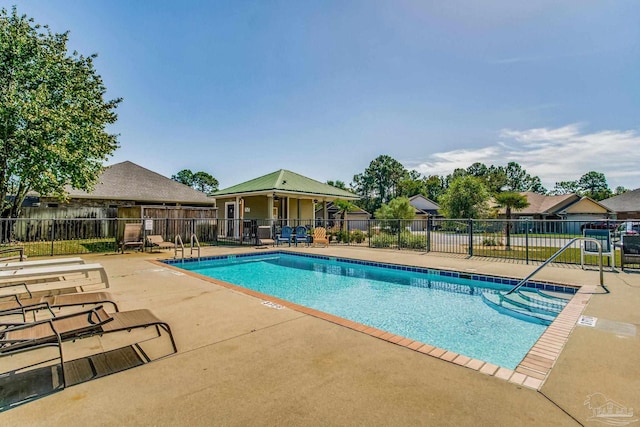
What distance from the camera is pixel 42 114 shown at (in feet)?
32.4

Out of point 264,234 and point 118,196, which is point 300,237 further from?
point 118,196

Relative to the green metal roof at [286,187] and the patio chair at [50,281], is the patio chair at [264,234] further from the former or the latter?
the patio chair at [50,281]

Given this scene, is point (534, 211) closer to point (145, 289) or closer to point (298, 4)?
point (298, 4)

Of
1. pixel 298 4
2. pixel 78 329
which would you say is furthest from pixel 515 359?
pixel 298 4

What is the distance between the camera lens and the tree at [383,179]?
57406mm

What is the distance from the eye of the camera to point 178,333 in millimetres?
3387

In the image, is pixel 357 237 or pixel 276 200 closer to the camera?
pixel 357 237

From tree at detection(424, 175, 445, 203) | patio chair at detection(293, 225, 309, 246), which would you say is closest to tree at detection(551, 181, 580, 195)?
tree at detection(424, 175, 445, 203)

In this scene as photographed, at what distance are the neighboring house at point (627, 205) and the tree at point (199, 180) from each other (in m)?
62.3

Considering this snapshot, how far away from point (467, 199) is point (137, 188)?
2536cm

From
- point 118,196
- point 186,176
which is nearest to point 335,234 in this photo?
point 118,196

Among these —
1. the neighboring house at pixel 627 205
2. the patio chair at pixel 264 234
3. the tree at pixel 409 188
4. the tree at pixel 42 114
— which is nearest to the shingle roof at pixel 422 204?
the tree at pixel 409 188

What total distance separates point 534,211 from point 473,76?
96.3 ft

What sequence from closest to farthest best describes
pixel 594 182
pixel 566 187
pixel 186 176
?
1. pixel 186 176
2. pixel 594 182
3. pixel 566 187
